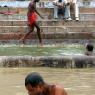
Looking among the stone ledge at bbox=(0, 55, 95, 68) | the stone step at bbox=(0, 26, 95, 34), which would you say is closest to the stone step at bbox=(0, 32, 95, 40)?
the stone step at bbox=(0, 26, 95, 34)

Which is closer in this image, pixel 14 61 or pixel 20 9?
pixel 14 61

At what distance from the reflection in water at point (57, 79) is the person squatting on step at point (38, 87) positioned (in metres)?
4.08

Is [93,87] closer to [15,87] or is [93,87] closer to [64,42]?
[15,87]

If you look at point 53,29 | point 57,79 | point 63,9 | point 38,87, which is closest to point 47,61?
point 57,79

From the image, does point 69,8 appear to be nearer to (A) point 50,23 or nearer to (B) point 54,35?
(A) point 50,23

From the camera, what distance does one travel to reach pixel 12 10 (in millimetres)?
20328

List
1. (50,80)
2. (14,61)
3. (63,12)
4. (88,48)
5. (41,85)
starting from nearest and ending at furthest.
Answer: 1. (41,85)
2. (50,80)
3. (14,61)
4. (88,48)
5. (63,12)

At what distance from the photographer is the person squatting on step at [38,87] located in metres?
3.71

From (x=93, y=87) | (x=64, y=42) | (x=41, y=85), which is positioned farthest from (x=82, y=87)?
(x=64, y=42)

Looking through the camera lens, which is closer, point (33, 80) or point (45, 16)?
point (33, 80)

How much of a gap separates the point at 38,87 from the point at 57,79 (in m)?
5.74

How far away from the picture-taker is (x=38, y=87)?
3.77 meters

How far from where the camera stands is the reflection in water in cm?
820

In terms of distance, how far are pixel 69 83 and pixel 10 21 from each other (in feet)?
33.2
